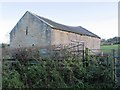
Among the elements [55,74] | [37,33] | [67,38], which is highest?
[37,33]

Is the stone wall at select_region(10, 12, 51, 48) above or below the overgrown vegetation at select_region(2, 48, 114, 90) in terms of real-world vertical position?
above

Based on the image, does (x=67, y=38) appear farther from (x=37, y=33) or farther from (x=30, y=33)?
(x=30, y=33)

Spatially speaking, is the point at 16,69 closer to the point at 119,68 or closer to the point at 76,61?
the point at 76,61

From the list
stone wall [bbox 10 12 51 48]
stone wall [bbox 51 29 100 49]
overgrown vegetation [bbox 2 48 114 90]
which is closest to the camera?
overgrown vegetation [bbox 2 48 114 90]

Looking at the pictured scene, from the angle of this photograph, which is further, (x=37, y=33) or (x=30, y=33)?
(x=30, y=33)

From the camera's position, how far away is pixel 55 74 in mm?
9914

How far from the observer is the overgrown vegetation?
9633 millimetres

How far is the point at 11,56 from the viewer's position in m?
11.4

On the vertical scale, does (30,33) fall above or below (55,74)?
above

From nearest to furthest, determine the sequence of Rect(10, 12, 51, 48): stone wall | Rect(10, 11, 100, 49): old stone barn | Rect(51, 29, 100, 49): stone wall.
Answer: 1. Rect(10, 11, 100, 49): old stone barn
2. Rect(10, 12, 51, 48): stone wall
3. Rect(51, 29, 100, 49): stone wall

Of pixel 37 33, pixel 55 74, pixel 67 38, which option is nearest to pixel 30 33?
pixel 37 33

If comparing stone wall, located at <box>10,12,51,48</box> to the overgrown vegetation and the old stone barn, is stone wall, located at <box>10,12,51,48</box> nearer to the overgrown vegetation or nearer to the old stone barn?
the old stone barn

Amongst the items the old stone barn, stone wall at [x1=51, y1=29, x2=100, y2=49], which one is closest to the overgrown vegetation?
the old stone barn

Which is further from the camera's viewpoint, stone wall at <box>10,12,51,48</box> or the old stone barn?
stone wall at <box>10,12,51,48</box>
